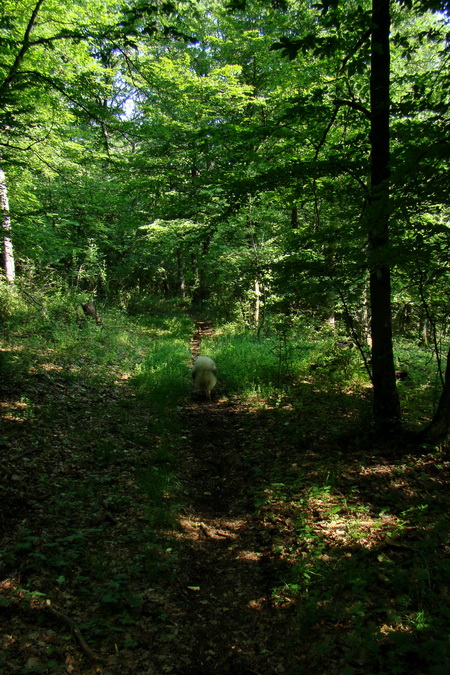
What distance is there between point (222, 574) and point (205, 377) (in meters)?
6.01

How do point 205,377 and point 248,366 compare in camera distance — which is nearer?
point 205,377

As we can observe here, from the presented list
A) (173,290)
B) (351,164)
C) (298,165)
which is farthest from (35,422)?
(173,290)

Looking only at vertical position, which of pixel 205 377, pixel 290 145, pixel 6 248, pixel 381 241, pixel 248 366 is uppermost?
pixel 290 145

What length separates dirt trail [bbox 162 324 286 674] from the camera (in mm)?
2986

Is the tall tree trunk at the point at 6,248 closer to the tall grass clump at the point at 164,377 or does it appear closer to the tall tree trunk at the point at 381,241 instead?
the tall grass clump at the point at 164,377

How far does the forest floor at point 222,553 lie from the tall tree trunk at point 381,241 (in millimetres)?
746

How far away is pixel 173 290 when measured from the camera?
109 ft

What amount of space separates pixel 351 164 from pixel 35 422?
688cm

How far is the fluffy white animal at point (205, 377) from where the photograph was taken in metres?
9.63

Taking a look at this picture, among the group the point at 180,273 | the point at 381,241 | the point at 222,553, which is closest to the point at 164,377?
the point at 222,553

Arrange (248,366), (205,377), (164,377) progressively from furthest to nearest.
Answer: (248,366) < (164,377) < (205,377)

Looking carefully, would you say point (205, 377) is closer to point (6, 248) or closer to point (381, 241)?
point (381, 241)

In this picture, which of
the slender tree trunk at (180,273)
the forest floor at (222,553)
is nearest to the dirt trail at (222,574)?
the forest floor at (222,553)

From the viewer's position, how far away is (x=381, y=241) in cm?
501
